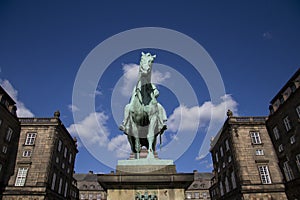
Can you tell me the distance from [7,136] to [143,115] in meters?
30.1

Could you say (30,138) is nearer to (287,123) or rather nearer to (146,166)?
(146,166)

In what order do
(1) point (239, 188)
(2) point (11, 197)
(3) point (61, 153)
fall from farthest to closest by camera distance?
(3) point (61, 153), (1) point (239, 188), (2) point (11, 197)

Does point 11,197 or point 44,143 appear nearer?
point 11,197

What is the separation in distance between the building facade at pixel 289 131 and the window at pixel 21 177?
37.0 meters

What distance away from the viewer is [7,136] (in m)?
29.0

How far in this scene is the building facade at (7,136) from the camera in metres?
27.8

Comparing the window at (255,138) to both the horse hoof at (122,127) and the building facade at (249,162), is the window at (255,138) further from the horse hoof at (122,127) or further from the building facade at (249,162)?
the horse hoof at (122,127)

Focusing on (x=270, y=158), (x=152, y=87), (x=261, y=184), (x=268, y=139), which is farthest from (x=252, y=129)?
(x=152, y=87)

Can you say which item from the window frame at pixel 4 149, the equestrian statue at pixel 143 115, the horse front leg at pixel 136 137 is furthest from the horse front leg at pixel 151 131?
the window frame at pixel 4 149

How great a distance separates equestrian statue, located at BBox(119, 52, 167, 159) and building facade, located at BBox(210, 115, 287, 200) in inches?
1099

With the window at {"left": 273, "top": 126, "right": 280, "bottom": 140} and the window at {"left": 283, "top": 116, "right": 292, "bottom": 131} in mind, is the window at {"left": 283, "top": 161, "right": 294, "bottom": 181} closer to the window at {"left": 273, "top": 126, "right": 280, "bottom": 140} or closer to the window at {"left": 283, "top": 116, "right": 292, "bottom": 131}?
the window at {"left": 273, "top": 126, "right": 280, "bottom": 140}

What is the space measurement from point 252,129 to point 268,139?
274 cm

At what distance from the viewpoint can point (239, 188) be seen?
1179 inches

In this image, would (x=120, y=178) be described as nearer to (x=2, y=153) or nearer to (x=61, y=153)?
(x=2, y=153)
